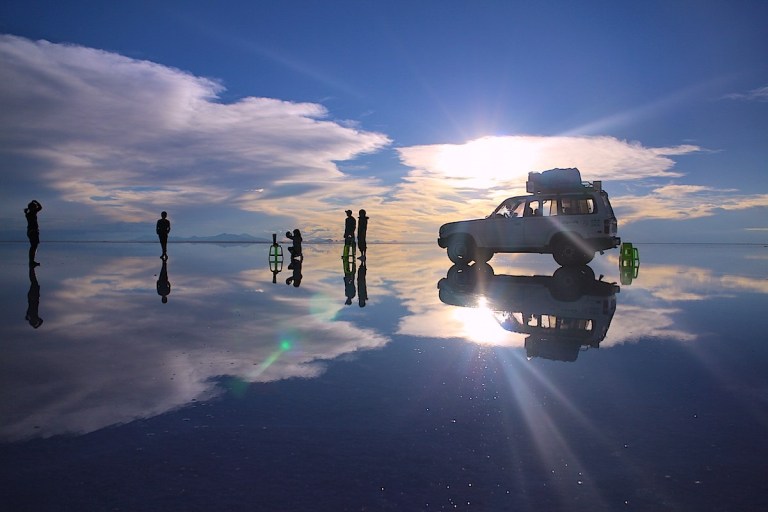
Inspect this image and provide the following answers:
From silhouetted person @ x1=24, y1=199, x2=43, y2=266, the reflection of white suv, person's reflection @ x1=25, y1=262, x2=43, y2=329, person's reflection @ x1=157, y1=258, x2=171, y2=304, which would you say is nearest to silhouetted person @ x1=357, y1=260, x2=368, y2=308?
person's reflection @ x1=157, y1=258, x2=171, y2=304

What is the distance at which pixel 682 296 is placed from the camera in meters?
13.0

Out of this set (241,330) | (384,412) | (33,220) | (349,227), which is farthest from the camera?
(349,227)

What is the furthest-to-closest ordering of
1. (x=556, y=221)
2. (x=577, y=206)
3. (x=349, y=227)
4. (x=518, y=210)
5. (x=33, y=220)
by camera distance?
1. (x=349, y=227)
2. (x=33, y=220)
3. (x=518, y=210)
4. (x=556, y=221)
5. (x=577, y=206)

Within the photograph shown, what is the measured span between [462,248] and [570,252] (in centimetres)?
388

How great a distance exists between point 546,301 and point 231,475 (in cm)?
861

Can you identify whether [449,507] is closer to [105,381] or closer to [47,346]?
[105,381]

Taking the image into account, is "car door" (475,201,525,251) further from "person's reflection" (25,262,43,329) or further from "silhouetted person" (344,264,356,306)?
"person's reflection" (25,262,43,329)

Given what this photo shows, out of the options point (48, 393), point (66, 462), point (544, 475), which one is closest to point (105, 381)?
point (48, 393)

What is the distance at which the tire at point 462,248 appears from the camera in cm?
1989

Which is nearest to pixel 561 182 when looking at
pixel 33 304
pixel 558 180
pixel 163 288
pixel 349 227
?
pixel 558 180

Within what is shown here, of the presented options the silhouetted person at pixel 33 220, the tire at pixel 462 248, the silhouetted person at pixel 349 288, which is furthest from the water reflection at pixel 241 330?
the silhouetted person at pixel 33 220

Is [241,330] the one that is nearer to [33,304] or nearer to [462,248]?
[33,304]

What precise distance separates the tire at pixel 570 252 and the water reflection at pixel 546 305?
99cm

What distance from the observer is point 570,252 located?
699 inches
